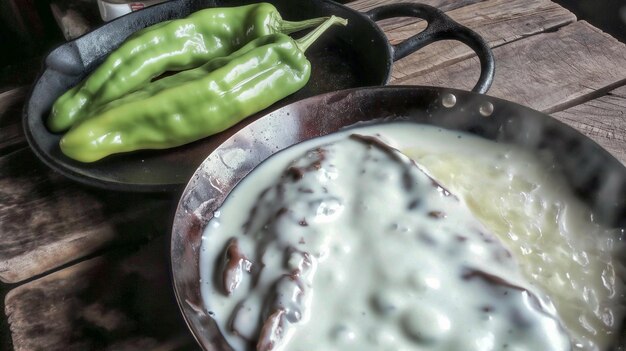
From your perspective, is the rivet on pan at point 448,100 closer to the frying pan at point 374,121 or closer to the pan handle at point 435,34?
the frying pan at point 374,121

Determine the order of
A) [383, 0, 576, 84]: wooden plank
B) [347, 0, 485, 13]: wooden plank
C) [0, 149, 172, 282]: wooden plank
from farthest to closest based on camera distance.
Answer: [347, 0, 485, 13]: wooden plank < [383, 0, 576, 84]: wooden plank < [0, 149, 172, 282]: wooden plank

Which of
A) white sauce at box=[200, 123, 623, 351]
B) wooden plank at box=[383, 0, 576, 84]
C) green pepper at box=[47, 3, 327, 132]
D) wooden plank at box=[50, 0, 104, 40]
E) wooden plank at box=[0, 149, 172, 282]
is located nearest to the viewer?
white sauce at box=[200, 123, 623, 351]

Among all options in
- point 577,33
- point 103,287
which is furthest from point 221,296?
point 577,33

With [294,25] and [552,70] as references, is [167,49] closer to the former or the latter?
[294,25]

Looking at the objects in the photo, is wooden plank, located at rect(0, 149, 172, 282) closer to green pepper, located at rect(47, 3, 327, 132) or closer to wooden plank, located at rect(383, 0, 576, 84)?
green pepper, located at rect(47, 3, 327, 132)

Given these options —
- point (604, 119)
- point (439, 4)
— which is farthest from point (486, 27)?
point (604, 119)

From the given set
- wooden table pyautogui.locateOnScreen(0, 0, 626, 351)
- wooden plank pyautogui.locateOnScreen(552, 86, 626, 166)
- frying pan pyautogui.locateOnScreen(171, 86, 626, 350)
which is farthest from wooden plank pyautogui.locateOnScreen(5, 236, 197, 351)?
wooden plank pyautogui.locateOnScreen(552, 86, 626, 166)
